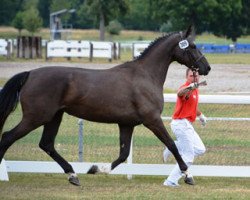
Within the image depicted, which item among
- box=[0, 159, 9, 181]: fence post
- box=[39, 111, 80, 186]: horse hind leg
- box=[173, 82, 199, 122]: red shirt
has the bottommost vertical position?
box=[0, 159, 9, 181]: fence post

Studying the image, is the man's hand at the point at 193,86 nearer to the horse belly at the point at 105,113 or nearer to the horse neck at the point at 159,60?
the horse neck at the point at 159,60

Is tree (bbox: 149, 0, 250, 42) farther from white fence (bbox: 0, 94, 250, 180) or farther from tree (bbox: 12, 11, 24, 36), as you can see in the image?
white fence (bbox: 0, 94, 250, 180)

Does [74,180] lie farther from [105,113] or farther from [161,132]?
[161,132]

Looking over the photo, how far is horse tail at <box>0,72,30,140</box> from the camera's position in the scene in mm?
12349

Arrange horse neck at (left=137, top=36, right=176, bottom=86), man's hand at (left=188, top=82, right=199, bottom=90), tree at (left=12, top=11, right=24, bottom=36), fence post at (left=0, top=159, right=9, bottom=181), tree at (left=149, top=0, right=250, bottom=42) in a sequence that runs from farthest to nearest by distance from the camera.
Result: tree at (left=12, top=11, right=24, bottom=36) → tree at (left=149, top=0, right=250, bottom=42) → fence post at (left=0, top=159, right=9, bottom=181) → horse neck at (left=137, top=36, right=176, bottom=86) → man's hand at (left=188, top=82, right=199, bottom=90)

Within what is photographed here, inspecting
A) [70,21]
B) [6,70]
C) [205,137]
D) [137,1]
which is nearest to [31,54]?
[6,70]

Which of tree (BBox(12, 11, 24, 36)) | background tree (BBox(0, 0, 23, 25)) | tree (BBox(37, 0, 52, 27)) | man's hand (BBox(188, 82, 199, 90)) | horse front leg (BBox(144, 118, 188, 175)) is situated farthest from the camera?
tree (BBox(37, 0, 52, 27))

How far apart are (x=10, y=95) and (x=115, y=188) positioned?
1.90m

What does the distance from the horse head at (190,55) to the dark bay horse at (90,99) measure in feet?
0.05

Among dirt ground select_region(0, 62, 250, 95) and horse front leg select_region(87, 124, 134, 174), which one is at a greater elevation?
horse front leg select_region(87, 124, 134, 174)

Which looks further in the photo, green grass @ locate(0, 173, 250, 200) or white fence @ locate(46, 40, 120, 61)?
white fence @ locate(46, 40, 120, 61)

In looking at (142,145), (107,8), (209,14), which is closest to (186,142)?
(142,145)

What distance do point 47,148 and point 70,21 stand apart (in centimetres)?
11535

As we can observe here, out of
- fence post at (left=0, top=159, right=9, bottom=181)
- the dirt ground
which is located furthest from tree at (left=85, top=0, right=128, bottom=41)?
fence post at (left=0, top=159, right=9, bottom=181)
